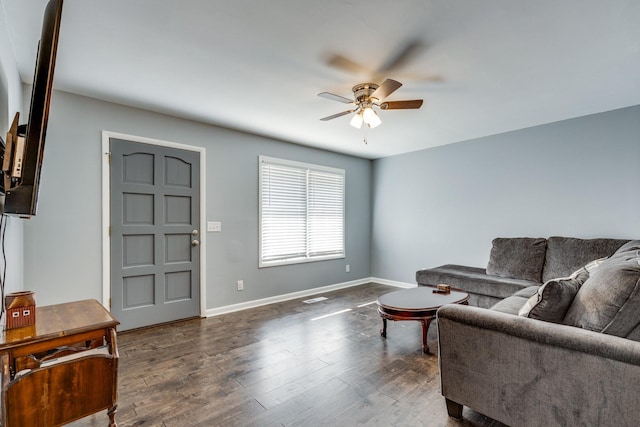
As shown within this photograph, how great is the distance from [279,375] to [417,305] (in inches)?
52.3

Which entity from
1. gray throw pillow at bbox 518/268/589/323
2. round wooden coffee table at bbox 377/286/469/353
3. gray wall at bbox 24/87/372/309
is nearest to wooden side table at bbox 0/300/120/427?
gray wall at bbox 24/87/372/309

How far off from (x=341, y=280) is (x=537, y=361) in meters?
4.00

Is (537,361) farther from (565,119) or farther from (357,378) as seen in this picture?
(565,119)

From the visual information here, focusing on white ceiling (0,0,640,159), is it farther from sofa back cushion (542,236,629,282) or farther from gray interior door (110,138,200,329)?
sofa back cushion (542,236,629,282)

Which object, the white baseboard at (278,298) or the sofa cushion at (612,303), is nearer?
the sofa cushion at (612,303)

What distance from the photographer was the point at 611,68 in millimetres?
2469

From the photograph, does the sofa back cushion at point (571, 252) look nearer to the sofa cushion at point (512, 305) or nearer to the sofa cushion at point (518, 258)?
the sofa cushion at point (518, 258)

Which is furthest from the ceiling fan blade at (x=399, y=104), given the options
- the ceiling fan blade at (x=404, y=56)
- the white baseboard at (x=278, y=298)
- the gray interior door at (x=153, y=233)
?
the white baseboard at (x=278, y=298)

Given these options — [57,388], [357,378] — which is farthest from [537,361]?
[57,388]

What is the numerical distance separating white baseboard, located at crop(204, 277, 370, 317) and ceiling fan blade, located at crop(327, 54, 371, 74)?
10.2 ft

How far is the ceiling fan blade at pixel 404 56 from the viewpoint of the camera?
7.01 ft

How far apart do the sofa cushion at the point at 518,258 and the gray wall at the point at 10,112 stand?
4.59m

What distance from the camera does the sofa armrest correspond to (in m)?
1.31

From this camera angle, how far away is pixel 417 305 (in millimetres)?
2762
